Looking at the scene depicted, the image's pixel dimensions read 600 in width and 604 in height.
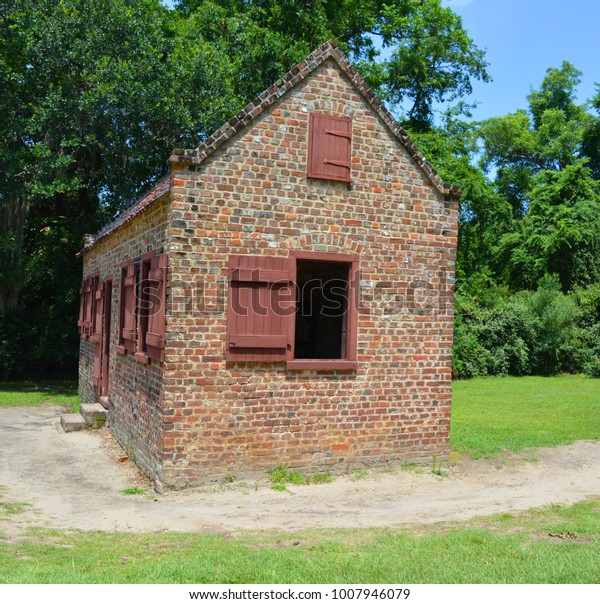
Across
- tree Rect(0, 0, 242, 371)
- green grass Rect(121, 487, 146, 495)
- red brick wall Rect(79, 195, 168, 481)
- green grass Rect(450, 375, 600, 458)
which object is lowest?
green grass Rect(121, 487, 146, 495)

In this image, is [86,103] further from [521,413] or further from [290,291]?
[521,413]

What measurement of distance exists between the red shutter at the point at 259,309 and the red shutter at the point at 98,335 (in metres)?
6.35

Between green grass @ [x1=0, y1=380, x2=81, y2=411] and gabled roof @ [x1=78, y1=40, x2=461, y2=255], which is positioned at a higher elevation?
gabled roof @ [x1=78, y1=40, x2=461, y2=255]

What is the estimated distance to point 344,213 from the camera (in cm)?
1030

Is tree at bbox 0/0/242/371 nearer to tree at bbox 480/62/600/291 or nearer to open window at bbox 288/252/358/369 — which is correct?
open window at bbox 288/252/358/369

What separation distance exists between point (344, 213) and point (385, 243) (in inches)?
32.4

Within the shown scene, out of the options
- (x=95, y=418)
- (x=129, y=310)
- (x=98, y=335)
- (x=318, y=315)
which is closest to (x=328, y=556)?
(x=129, y=310)

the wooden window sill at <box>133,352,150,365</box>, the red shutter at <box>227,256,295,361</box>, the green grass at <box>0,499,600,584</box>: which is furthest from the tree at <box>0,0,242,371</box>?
the green grass at <box>0,499,600,584</box>

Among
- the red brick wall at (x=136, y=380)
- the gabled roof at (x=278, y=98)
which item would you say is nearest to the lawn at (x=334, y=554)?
the red brick wall at (x=136, y=380)

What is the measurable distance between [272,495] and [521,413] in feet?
33.0

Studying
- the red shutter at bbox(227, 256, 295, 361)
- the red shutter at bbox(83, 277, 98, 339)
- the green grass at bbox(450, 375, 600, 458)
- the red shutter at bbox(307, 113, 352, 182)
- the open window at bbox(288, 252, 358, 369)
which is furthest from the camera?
the red shutter at bbox(83, 277, 98, 339)

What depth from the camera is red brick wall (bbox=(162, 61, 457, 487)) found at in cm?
937

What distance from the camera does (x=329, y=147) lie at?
10.2 metres

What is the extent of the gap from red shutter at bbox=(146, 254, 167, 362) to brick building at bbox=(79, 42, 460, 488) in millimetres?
42
